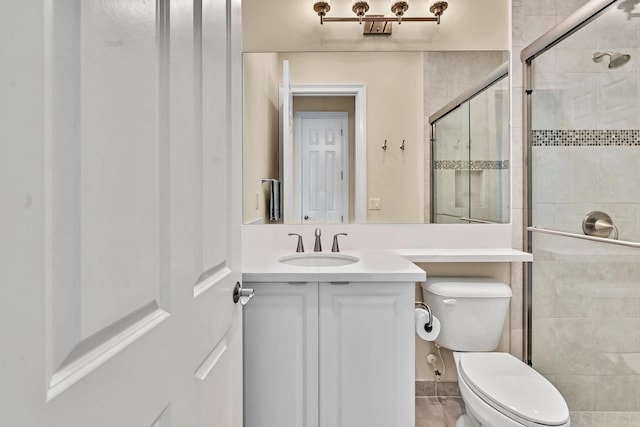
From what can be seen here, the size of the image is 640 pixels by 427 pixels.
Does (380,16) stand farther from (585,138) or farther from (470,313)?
(470,313)

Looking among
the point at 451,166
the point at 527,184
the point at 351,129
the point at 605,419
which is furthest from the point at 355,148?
the point at 605,419

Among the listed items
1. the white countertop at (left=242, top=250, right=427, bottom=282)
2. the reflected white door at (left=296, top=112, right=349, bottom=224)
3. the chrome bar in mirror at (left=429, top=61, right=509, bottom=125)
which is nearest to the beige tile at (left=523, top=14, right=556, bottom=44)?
the chrome bar in mirror at (left=429, top=61, right=509, bottom=125)

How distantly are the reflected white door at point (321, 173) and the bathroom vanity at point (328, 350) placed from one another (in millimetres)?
647

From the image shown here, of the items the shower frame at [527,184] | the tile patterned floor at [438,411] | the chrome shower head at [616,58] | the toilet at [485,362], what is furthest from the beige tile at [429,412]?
the chrome shower head at [616,58]

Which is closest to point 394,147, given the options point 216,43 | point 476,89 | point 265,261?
point 476,89

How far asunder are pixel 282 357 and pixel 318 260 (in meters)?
0.52

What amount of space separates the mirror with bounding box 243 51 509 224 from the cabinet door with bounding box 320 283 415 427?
668 millimetres

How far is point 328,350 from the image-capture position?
1.30 m

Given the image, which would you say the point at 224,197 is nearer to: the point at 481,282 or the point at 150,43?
the point at 150,43

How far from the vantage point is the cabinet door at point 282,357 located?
130 centimetres

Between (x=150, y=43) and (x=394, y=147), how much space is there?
4.96ft

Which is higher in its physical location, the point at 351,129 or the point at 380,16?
the point at 380,16

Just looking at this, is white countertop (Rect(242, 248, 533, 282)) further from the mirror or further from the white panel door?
the white panel door

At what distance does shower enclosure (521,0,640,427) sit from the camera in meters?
1.35
